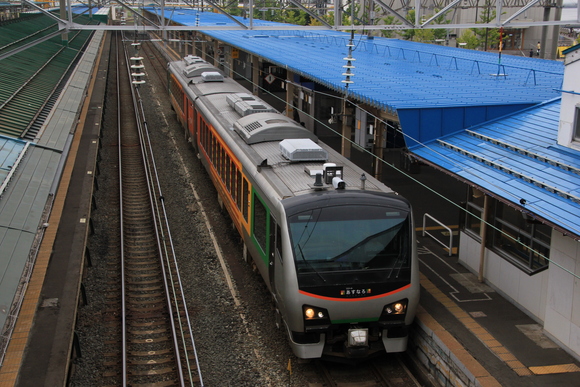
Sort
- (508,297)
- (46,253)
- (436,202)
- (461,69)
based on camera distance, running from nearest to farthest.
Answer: (508,297) → (46,253) → (436,202) → (461,69)

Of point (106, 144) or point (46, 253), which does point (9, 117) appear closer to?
point (46, 253)

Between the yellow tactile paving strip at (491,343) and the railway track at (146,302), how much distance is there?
3802 mm

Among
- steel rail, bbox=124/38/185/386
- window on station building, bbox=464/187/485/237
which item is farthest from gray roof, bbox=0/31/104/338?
window on station building, bbox=464/187/485/237

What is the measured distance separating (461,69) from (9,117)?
11627 millimetres

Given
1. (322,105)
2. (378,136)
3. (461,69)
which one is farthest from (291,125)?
(322,105)

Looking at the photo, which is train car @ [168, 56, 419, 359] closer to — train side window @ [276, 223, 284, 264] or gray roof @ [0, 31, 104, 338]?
train side window @ [276, 223, 284, 264]

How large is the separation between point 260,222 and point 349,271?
2.11m

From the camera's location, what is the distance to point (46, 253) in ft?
36.8

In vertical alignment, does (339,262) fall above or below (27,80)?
below

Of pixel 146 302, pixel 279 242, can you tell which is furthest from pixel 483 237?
pixel 146 302

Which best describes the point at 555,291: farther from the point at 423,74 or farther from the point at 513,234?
the point at 423,74

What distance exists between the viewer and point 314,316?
8.32 metres

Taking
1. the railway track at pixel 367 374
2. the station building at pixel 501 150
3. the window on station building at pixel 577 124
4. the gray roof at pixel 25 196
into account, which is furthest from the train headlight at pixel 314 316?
the window on station building at pixel 577 124

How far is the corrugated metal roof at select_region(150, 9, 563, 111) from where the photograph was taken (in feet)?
42.5
